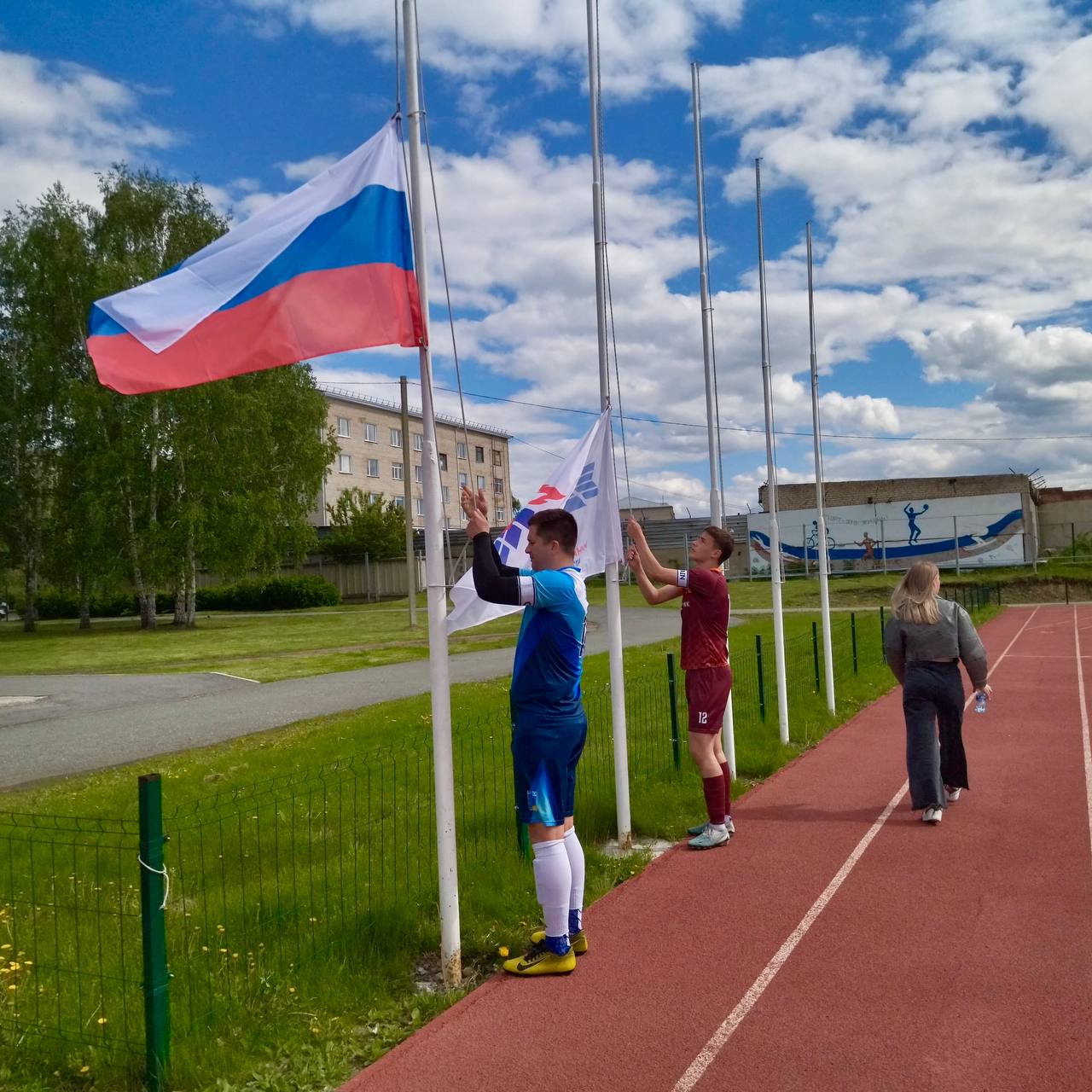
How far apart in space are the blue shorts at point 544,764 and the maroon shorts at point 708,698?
2.18 meters

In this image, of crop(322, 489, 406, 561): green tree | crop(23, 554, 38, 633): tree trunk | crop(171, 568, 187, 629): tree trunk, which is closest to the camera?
crop(171, 568, 187, 629): tree trunk

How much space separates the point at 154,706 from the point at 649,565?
35.9ft

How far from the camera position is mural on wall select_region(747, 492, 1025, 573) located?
46.2 m

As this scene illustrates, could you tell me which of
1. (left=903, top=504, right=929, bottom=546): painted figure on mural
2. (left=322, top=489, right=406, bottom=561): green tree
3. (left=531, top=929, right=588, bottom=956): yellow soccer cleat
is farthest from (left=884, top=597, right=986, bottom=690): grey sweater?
A: (left=322, top=489, right=406, bottom=561): green tree

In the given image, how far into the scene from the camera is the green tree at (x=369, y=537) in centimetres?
5712

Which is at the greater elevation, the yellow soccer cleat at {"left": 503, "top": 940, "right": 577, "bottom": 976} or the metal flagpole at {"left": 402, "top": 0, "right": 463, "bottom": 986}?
the metal flagpole at {"left": 402, "top": 0, "right": 463, "bottom": 986}

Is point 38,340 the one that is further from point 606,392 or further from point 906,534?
point 906,534

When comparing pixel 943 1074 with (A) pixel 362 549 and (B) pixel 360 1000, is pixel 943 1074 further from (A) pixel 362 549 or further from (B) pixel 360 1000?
(A) pixel 362 549

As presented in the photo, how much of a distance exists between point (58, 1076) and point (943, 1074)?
3.25m

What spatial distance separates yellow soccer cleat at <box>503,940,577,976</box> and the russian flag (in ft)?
9.44

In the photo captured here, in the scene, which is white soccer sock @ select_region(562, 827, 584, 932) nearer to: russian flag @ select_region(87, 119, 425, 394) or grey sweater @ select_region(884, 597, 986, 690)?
russian flag @ select_region(87, 119, 425, 394)

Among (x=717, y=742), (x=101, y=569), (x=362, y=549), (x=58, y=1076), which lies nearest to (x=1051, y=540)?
(x=362, y=549)

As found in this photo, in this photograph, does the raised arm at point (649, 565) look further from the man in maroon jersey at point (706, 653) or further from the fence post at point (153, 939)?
the fence post at point (153, 939)

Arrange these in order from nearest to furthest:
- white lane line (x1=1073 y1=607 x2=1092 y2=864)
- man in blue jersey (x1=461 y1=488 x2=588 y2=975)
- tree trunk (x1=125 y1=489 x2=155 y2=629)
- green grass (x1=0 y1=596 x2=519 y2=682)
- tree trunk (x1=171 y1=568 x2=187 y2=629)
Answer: man in blue jersey (x1=461 y1=488 x2=588 y2=975) → white lane line (x1=1073 y1=607 x2=1092 y2=864) → green grass (x1=0 y1=596 x2=519 y2=682) → tree trunk (x1=125 y1=489 x2=155 y2=629) → tree trunk (x1=171 y1=568 x2=187 y2=629)
